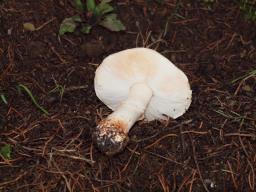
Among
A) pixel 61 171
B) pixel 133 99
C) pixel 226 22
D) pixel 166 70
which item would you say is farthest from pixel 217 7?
Answer: pixel 61 171

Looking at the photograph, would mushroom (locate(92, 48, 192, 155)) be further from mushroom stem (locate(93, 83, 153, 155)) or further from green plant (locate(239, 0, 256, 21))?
green plant (locate(239, 0, 256, 21))

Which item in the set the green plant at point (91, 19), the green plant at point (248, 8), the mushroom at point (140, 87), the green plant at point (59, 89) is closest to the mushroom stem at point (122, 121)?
the mushroom at point (140, 87)

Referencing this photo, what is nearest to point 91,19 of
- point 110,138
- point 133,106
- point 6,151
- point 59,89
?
point 59,89

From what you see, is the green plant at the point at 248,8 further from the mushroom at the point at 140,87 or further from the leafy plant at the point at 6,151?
the leafy plant at the point at 6,151

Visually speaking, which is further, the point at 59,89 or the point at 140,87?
the point at 59,89

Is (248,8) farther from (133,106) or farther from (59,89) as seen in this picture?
(59,89)

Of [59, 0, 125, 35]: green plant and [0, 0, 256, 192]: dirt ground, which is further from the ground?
[59, 0, 125, 35]: green plant

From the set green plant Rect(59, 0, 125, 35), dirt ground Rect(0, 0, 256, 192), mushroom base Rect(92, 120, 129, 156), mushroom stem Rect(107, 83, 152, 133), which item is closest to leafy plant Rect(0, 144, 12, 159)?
dirt ground Rect(0, 0, 256, 192)
